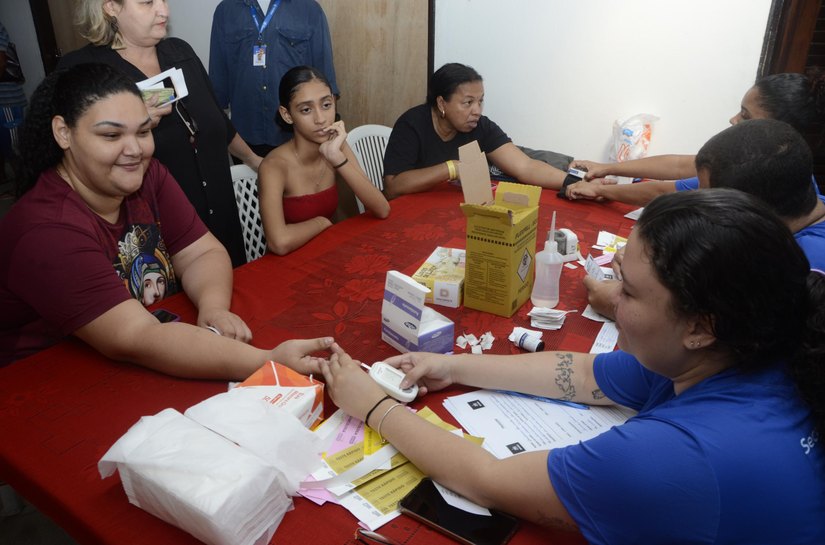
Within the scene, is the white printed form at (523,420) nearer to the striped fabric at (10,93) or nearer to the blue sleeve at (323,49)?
the blue sleeve at (323,49)

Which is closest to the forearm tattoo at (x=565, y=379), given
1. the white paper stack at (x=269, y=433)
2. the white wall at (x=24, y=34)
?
the white paper stack at (x=269, y=433)

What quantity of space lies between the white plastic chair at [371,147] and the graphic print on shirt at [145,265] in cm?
142

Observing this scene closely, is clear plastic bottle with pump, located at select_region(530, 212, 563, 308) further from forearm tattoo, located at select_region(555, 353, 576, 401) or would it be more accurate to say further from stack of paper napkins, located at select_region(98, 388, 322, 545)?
stack of paper napkins, located at select_region(98, 388, 322, 545)

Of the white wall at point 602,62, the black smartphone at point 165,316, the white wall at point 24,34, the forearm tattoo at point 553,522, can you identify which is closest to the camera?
the forearm tattoo at point 553,522

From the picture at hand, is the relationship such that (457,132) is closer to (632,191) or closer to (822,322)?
(632,191)

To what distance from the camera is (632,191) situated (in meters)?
2.46

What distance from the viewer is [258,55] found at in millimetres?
3479

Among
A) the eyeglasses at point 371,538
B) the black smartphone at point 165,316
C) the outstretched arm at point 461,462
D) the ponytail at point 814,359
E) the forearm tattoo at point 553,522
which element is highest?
the ponytail at point 814,359

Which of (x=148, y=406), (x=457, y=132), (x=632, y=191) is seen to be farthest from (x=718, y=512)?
(x=457, y=132)

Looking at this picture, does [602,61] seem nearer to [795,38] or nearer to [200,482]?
[795,38]

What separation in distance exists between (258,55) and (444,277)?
2.43 meters

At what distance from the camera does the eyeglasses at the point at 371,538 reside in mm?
932

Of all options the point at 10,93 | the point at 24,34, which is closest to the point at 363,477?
the point at 10,93

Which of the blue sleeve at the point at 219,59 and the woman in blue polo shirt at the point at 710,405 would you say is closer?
the woman in blue polo shirt at the point at 710,405
